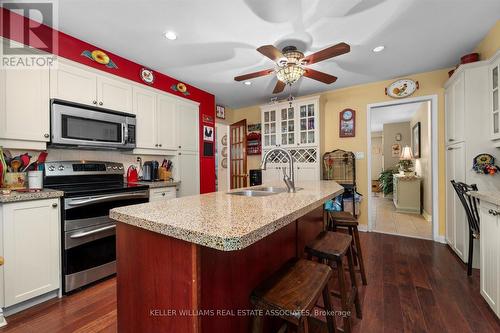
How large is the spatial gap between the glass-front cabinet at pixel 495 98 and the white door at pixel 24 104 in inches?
166

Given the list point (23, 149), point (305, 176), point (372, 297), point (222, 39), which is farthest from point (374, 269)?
point (23, 149)

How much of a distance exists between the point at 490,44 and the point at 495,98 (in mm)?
609

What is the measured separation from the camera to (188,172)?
350 centimetres

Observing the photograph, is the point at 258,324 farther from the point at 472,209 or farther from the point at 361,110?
the point at 361,110

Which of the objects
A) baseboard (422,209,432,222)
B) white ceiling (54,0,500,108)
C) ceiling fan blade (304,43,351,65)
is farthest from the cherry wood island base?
baseboard (422,209,432,222)

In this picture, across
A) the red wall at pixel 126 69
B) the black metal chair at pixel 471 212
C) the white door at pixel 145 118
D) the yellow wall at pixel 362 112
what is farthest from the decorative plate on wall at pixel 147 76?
the black metal chair at pixel 471 212

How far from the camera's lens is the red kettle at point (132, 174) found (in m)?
2.86

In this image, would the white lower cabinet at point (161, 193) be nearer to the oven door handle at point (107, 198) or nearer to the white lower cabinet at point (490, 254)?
the oven door handle at point (107, 198)

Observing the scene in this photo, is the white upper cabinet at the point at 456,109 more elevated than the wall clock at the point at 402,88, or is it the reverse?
the wall clock at the point at 402,88

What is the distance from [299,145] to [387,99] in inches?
60.3

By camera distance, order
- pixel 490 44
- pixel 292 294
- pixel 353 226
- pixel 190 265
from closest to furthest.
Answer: pixel 190 265 → pixel 292 294 → pixel 353 226 → pixel 490 44

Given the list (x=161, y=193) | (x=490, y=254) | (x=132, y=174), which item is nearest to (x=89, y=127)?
(x=132, y=174)

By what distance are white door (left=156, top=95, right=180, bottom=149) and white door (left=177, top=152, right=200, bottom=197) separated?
28 cm

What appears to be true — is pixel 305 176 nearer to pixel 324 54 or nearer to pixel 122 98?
pixel 324 54
